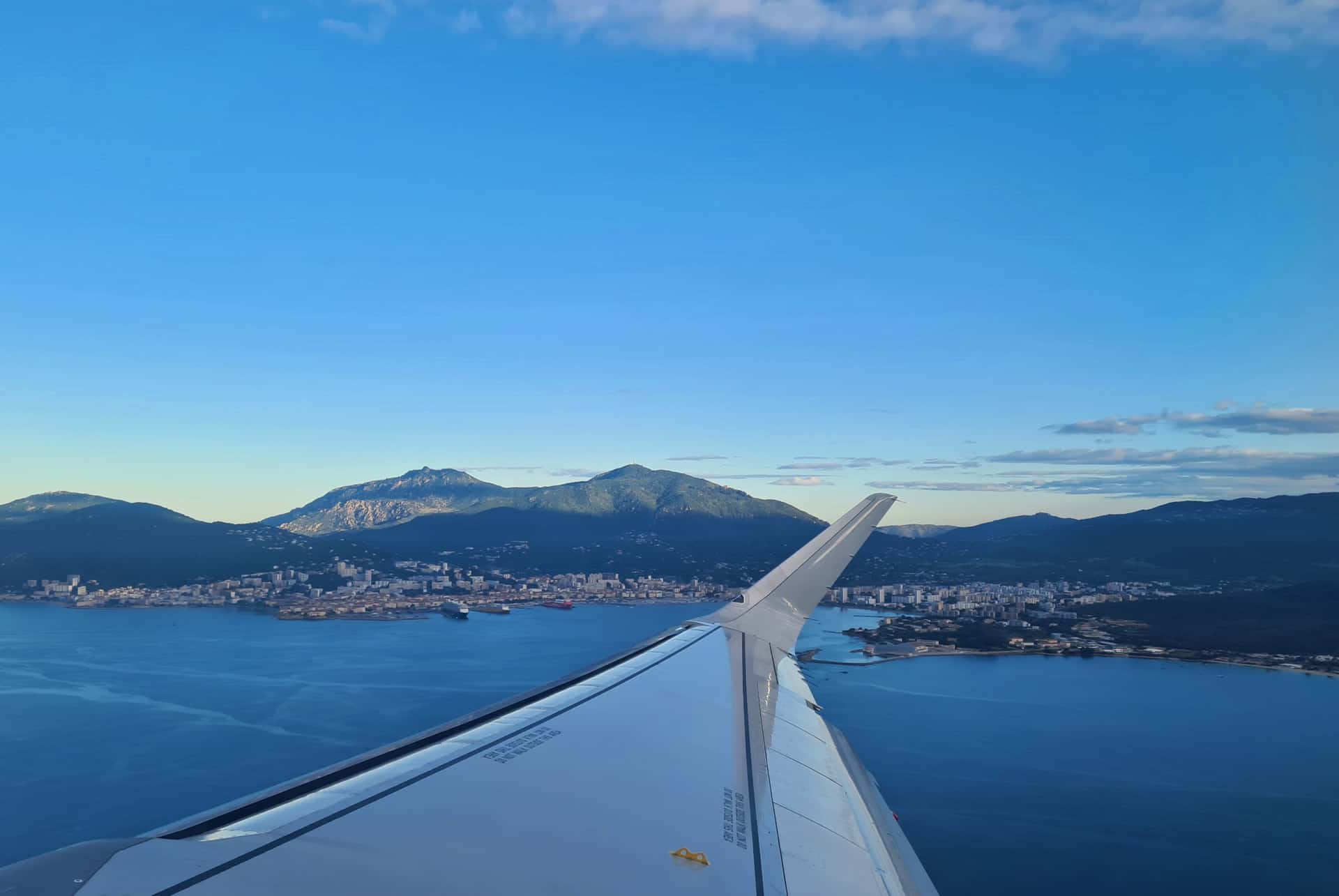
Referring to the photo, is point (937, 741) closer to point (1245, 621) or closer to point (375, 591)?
point (1245, 621)

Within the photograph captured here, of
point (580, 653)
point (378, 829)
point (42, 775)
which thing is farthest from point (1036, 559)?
point (378, 829)

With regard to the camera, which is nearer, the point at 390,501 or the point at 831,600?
the point at 831,600

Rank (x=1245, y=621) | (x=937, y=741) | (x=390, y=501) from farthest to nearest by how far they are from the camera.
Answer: (x=390, y=501) < (x=1245, y=621) < (x=937, y=741)

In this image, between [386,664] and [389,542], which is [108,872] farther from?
[389,542]

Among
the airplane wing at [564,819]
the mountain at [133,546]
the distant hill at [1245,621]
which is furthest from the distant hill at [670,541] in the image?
the airplane wing at [564,819]

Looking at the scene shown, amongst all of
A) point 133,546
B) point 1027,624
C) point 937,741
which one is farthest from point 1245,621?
point 133,546

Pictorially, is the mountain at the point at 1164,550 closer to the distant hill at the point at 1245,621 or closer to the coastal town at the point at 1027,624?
the coastal town at the point at 1027,624
